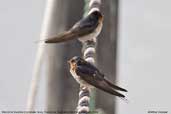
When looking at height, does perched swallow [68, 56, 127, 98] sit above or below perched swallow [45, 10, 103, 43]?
below

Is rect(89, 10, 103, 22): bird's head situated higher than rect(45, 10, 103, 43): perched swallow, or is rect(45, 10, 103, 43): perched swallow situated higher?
rect(89, 10, 103, 22): bird's head

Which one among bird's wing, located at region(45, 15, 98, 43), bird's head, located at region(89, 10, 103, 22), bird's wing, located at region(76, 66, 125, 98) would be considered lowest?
bird's wing, located at region(76, 66, 125, 98)

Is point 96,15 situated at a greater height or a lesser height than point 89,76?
greater

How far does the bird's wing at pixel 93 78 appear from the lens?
0.91 m

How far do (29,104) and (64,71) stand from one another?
25 centimetres

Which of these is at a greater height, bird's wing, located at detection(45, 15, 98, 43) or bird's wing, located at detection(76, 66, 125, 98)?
bird's wing, located at detection(45, 15, 98, 43)

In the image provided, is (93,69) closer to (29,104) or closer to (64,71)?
(29,104)

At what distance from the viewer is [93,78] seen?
3.07 ft

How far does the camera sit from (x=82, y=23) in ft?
3.28

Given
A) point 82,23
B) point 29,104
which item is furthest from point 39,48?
point 82,23

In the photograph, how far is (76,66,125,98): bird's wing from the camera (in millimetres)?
909

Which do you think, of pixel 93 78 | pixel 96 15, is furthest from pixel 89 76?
pixel 96 15

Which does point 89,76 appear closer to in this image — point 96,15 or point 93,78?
point 93,78

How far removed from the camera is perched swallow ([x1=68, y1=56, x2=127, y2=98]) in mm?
915
